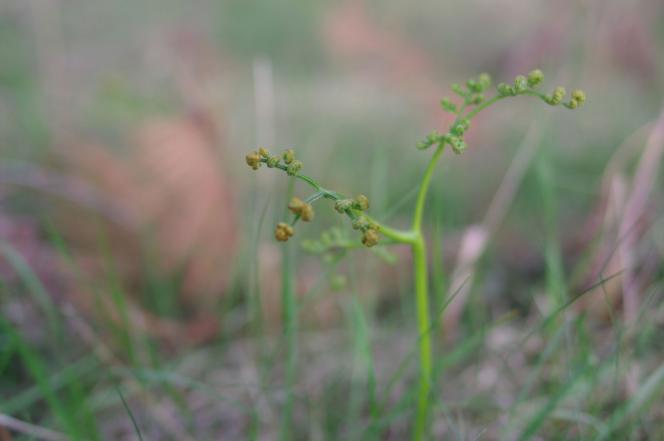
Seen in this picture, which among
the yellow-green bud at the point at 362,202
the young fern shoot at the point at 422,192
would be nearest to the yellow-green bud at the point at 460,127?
the young fern shoot at the point at 422,192

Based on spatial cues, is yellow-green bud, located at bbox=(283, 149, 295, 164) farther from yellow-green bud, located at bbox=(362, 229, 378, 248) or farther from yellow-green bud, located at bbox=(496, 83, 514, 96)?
yellow-green bud, located at bbox=(496, 83, 514, 96)

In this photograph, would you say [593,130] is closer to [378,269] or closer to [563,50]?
[563,50]

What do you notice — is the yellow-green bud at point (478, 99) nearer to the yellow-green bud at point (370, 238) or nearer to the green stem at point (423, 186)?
the green stem at point (423, 186)

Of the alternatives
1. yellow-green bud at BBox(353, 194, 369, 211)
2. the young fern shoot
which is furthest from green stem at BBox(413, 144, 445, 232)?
yellow-green bud at BBox(353, 194, 369, 211)

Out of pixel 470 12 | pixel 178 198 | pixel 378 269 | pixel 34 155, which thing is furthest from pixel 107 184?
pixel 470 12

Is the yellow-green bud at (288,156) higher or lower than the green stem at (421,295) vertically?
higher

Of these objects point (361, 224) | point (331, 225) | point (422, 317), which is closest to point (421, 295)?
point (422, 317)

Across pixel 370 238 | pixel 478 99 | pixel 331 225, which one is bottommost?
pixel 331 225

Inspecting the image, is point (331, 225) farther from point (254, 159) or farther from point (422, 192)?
point (254, 159)
